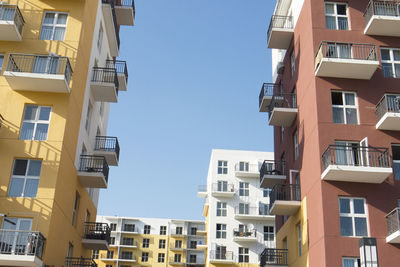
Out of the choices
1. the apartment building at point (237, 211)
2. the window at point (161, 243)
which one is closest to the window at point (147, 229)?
the window at point (161, 243)

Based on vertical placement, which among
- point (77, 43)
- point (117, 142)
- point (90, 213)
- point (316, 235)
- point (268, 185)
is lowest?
point (316, 235)

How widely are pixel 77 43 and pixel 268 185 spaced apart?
13.3 m

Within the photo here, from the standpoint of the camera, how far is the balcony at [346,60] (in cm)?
2219

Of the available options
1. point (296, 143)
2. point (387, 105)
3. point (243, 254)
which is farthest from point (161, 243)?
point (387, 105)

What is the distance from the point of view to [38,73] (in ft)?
71.2

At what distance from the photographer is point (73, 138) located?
76.8 ft

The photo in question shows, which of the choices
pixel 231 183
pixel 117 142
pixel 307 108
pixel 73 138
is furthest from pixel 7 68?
pixel 231 183

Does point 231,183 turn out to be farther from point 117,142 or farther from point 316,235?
point 316,235

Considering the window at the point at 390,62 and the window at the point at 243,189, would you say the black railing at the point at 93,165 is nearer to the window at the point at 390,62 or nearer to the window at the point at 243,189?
the window at the point at 390,62

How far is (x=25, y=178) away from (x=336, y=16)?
635 inches

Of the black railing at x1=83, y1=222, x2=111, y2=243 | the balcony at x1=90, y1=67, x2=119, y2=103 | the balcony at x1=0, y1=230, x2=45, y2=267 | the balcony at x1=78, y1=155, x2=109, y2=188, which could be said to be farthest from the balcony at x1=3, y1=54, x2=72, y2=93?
the black railing at x1=83, y1=222, x2=111, y2=243

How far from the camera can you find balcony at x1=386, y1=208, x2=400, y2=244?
1936cm

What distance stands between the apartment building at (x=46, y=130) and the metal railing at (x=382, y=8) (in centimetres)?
1342

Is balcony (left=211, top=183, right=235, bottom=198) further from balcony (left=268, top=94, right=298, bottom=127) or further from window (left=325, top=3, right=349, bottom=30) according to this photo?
window (left=325, top=3, right=349, bottom=30)
